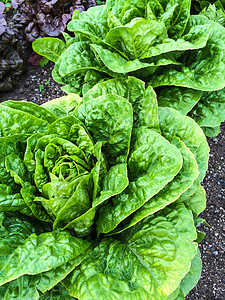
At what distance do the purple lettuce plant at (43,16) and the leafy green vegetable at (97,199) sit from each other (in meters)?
3.19

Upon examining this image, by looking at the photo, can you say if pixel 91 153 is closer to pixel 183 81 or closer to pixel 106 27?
pixel 183 81

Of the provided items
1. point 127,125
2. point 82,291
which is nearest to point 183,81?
point 127,125

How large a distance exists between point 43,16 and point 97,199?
434 centimetres

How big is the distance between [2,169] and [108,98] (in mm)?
1108

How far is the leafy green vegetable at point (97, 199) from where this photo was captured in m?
2.30

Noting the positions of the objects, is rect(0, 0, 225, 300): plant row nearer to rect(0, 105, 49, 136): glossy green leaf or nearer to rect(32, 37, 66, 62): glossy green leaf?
rect(0, 105, 49, 136): glossy green leaf

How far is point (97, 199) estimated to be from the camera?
93.8 inches

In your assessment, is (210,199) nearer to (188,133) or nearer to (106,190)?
(188,133)

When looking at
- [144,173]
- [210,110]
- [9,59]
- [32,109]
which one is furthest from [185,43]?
[9,59]

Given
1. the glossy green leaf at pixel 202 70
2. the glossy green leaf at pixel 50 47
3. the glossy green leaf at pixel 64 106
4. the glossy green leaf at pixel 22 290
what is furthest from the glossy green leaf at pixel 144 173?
the glossy green leaf at pixel 50 47

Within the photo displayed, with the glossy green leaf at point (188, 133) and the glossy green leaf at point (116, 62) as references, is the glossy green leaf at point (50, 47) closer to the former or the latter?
the glossy green leaf at point (116, 62)

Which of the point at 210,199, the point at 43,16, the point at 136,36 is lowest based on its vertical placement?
the point at 210,199

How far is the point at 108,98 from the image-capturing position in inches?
105

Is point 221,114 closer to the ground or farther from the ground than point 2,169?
closer to the ground
